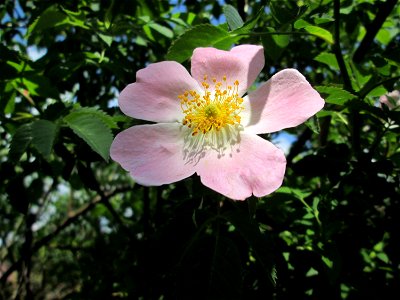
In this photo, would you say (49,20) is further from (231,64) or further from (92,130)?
Answer: (231,64)

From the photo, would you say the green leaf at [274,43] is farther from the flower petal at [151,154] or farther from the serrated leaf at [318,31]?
the flower petal at [151,154]

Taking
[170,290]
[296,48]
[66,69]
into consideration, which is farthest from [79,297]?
[296,48]

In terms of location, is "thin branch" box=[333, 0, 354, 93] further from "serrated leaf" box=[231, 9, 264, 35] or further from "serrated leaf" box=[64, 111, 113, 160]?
"serrated leaf" box=[64, 111, 113, 160]

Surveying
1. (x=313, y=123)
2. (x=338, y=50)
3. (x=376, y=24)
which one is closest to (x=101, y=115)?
(x=313, y=123)

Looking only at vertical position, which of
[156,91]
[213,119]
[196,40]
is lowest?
[213,119]

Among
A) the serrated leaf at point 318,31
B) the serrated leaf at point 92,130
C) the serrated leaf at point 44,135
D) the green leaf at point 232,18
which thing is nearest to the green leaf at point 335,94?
the serrated leaf at point 318,31

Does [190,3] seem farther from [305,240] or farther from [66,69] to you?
[305,240]
